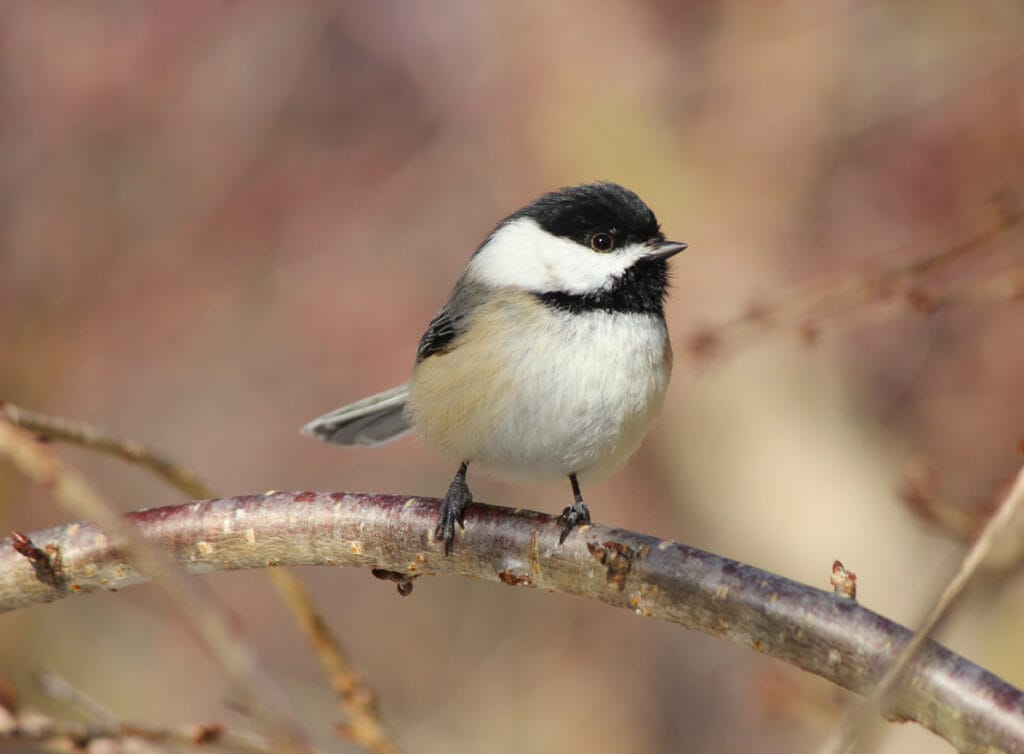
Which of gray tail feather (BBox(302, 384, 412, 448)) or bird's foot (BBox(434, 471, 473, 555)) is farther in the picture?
gray tail feather (BBox(302, 384, 412, 448))

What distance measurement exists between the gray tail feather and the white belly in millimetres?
539

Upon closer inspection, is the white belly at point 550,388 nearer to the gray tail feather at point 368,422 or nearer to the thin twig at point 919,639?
the gray tail feather at point 368,422

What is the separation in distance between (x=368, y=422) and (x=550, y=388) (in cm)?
93

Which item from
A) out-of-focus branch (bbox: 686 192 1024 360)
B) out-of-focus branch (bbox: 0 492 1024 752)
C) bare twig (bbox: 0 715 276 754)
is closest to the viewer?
out-of-focus branch (bbox: 0 492 1024 752)

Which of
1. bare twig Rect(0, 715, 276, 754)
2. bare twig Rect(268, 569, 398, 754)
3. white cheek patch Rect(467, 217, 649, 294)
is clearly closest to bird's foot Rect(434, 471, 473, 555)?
bare twig Rect(268, 569, 398, 754)

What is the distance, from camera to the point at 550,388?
2.39 metres

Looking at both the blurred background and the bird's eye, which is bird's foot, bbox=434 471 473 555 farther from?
the blurred background

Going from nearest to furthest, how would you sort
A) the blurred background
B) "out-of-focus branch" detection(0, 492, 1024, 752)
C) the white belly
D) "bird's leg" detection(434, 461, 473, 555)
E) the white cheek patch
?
1. "out-of-focus branch" detection(0, 492, 1024, 752)
2. "bird's leg" detection(434, 461, 473, 555)
3. the white belly
4. the white cheek patch
5. the blurred background

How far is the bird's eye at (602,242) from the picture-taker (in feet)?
8.49

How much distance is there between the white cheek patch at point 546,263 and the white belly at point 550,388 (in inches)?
3.6

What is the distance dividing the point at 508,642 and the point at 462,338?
3.19 m

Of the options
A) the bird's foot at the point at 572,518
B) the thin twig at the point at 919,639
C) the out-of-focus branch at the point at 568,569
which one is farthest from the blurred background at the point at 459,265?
the thin twig at the point at 919,639

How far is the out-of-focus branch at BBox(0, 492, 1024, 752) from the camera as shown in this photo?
1365 millimetres

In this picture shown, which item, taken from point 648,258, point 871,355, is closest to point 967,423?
point 871,355
